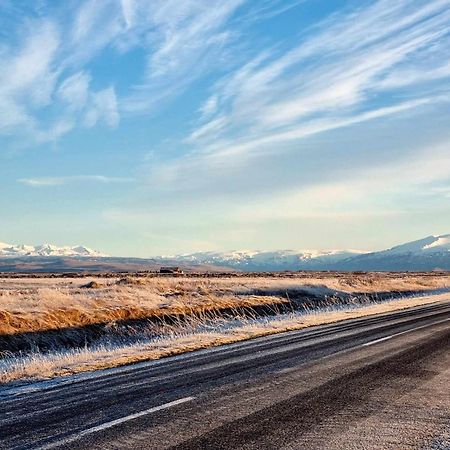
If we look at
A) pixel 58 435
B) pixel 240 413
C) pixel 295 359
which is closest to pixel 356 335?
pixel 295 359

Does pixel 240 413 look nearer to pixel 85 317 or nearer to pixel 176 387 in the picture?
pixel 176 387

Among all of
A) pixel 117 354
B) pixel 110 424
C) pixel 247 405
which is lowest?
pixel 247 405

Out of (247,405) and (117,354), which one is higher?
(117,354)

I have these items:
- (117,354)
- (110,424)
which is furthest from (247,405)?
(117,354)

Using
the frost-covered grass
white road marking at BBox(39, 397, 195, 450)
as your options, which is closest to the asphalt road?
white road marking at BBox(39, 397, 195, 450)

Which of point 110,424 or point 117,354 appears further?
point 117,354

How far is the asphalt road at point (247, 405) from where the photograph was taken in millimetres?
6297

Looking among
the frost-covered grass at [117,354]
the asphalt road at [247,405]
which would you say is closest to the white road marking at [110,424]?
the asphalt road at [247,405]

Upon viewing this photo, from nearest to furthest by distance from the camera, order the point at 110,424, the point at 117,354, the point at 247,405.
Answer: the point at 110,424
the point at 247,405
the point at 117,354

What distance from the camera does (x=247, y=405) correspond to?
7.87 meters

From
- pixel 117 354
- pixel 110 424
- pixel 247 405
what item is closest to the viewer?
pixel 110 424

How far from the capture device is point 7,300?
2591 centimetres

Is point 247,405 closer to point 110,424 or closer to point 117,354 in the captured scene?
point 110,424

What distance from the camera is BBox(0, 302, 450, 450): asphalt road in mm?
6297
